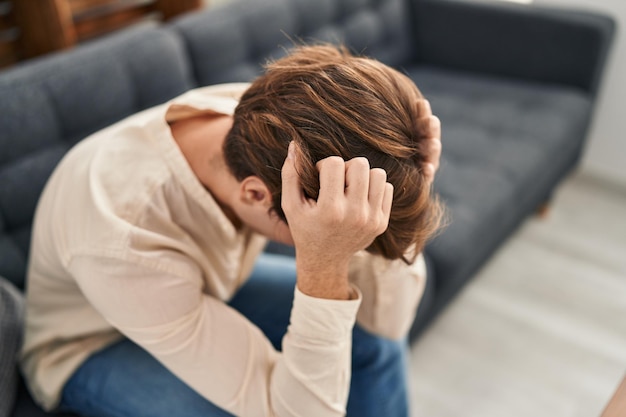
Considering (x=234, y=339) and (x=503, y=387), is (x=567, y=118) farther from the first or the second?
(x=234, y=339)

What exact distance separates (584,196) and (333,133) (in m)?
1.99

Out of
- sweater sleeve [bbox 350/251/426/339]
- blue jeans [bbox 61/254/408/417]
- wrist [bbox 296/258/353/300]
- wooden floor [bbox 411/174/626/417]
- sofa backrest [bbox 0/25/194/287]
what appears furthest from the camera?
wooden floor [bbox 411/174/626/417]

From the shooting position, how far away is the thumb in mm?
765

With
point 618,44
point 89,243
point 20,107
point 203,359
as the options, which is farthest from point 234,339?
point 618,44

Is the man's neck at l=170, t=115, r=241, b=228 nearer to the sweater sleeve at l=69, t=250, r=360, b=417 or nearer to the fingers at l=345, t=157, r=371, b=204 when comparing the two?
the sweater sleeve at l=69, t=250, r=360, b=417

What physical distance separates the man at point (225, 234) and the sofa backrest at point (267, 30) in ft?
1.97

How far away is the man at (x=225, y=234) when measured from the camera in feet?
2.58

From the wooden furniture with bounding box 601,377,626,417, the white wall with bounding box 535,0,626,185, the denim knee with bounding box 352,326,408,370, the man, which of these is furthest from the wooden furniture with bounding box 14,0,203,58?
the wooden furniture with bounding box 601,377,626,417

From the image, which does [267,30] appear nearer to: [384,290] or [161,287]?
[384,290]

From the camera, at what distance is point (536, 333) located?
1795mm

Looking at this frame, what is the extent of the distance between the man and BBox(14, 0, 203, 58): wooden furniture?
94 centimetres

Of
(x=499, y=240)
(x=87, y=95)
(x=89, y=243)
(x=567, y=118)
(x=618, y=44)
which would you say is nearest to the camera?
(x=89, y=243)

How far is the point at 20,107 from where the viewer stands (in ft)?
4.13

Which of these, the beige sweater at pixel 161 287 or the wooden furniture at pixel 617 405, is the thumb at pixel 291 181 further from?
the wooden furniture at pixel 617 405
